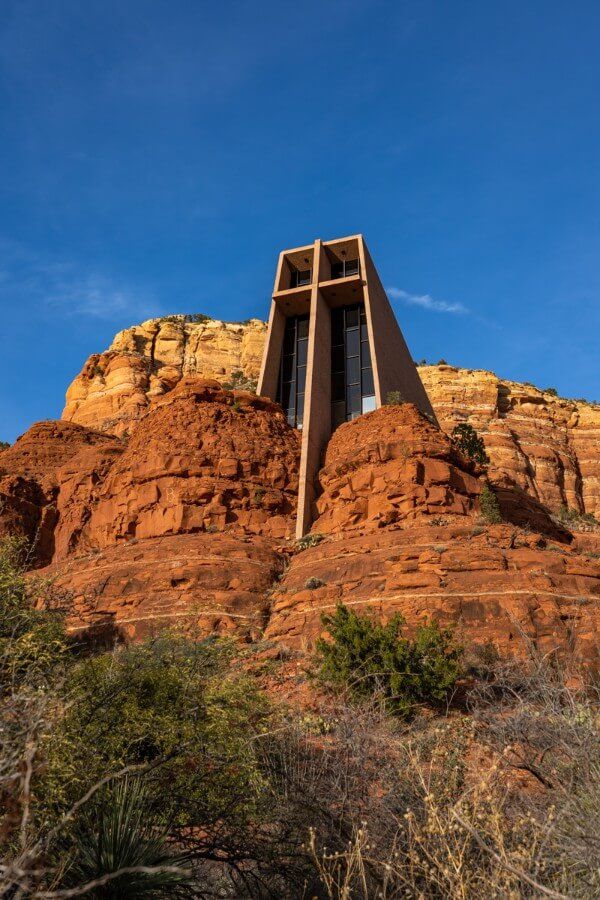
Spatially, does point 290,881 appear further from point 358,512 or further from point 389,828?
point 358,512

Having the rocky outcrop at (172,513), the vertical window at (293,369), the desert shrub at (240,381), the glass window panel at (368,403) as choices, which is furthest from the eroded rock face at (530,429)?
the rocky outcrop at (172,513)

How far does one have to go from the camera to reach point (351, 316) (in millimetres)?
34531

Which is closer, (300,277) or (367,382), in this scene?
(367,382)

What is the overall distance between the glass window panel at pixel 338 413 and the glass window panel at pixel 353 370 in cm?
119

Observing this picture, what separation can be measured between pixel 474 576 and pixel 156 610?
8.59m

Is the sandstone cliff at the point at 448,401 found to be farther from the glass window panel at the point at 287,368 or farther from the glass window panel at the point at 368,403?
the glass window panel at the point at 368,403

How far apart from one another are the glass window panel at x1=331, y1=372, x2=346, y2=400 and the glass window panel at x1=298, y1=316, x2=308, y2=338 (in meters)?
3.22

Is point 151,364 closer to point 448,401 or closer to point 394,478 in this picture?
point 448,401

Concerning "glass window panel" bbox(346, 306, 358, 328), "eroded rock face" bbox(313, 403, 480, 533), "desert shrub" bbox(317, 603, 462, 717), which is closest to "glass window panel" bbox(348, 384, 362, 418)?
"glass window panel" bbox(346, 306, 358, 328)

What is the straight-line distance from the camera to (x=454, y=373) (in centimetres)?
5781

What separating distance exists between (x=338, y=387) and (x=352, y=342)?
2.61 m

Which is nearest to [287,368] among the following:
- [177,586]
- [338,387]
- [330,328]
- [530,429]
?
[330,328]

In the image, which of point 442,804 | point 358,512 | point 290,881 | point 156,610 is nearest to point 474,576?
point 358,512

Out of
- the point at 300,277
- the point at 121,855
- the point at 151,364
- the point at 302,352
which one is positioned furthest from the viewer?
the point at 151,364
